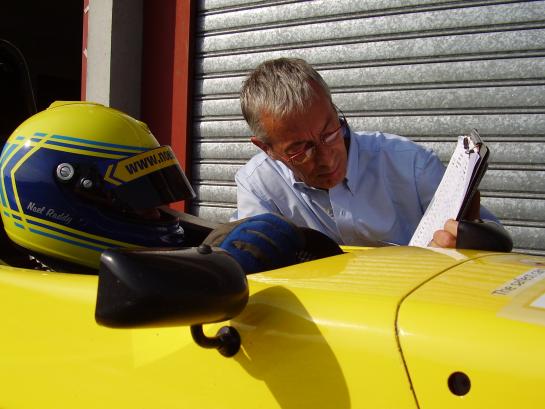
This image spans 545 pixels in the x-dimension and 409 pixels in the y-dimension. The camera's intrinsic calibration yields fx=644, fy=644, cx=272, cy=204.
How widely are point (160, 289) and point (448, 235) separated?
0.95 m

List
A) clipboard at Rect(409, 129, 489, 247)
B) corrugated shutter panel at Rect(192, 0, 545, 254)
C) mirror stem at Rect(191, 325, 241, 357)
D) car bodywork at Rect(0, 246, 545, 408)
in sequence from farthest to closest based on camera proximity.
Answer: corrugated shutter panel at Rect(192, 0, 545, 254), clipboard at Rect(409, 129, 489, 247), mirror stem at Rect(191, 325, 241, 357), car bodywork at Rect(0, 246, 545, 408)

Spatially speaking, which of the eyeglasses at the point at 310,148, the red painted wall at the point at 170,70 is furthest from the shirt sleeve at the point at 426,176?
the red painted wall at the point at 170,70

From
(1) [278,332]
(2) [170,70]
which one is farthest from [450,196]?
(2) [170,70]

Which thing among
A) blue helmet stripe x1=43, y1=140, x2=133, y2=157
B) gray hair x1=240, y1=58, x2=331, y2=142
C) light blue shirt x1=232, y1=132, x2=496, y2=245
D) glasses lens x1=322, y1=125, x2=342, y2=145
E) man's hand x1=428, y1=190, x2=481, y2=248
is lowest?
light blue shirt x1=232, y1=132, x2=496, y2=245

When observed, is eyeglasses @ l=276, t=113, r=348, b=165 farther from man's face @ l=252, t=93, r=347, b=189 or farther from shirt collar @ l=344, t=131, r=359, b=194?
shirt collar @ l=344, t=131, r=359, b=194

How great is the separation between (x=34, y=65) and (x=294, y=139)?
10867 mm

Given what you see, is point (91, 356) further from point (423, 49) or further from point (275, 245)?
point (423, 49)

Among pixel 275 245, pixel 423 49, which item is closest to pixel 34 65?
pixel 423 49

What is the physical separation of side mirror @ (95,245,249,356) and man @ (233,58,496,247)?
1291mm

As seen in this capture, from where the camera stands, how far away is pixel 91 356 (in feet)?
3.81

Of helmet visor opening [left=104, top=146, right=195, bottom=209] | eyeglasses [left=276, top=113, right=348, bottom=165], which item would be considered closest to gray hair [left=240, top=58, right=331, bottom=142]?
eyeglasses [left=276, top=113, right=348, bottom=165]

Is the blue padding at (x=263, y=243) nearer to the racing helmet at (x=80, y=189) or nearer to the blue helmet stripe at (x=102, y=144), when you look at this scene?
the racing helmet at (x=80, y=189)

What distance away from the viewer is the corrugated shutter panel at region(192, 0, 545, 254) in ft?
12.7

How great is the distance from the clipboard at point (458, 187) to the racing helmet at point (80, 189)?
735mm
